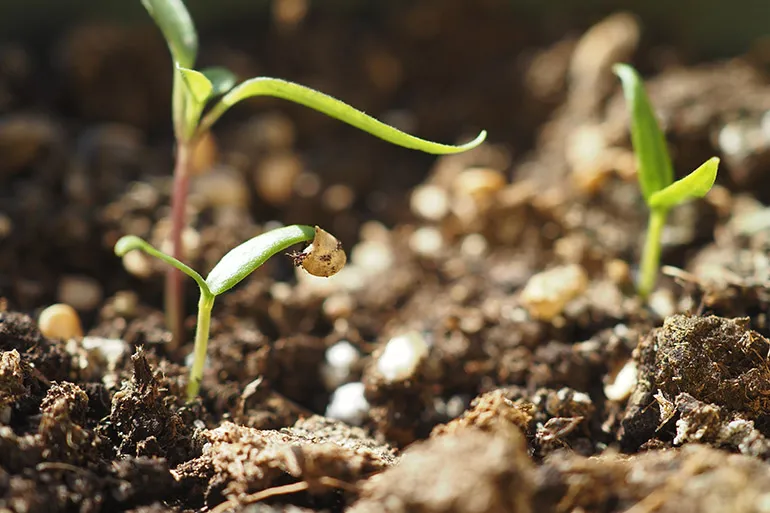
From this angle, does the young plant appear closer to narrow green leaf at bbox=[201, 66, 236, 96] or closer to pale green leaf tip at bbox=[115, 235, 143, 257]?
pale green leaf tip at bbox=[115, 235, 143, 257]

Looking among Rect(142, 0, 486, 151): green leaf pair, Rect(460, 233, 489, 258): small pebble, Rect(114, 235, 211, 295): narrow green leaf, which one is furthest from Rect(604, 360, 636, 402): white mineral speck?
Rect(114, 235, 211, 295): narrow green leaf

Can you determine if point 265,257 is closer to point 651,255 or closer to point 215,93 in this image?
point 215,93

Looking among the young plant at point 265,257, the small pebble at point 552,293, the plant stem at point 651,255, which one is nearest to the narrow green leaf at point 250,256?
the young plant at point 265,257

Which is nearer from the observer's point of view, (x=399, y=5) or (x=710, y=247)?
(x=710, y=247)

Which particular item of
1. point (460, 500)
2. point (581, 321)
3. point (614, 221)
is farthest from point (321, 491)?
point (614, 221)

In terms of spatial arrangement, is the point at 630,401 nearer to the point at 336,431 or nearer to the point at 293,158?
the point at 336,431

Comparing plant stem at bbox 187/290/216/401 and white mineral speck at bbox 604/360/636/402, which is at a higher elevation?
plant stem at bbox 187/290/216/401
